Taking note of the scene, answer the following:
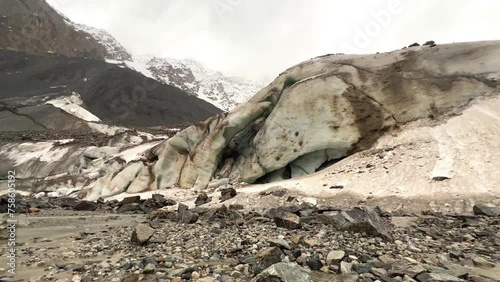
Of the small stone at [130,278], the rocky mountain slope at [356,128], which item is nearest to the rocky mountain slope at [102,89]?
the rocky mountain slope at [356,128]

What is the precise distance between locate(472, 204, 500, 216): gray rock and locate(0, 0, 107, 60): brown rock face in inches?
5805

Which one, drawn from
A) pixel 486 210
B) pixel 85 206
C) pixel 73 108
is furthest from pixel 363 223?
pixel 73 108

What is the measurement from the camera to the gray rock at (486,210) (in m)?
8.84

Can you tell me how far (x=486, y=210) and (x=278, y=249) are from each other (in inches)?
263

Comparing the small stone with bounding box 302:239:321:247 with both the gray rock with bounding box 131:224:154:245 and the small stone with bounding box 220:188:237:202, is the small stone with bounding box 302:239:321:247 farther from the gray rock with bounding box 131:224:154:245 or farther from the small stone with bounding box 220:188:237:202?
the small stone with bounding box 220:188:237:202

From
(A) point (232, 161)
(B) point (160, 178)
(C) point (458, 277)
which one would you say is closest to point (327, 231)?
(C) point (458, 277)

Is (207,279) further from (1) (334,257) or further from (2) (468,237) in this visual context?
(2) (468,237)

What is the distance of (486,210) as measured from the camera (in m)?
8.93

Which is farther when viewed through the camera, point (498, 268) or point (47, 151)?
point (47, 151)

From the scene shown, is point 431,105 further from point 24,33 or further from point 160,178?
point 24,33

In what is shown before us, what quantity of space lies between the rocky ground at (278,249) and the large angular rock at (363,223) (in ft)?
0.07

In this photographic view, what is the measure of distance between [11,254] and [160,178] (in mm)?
14417

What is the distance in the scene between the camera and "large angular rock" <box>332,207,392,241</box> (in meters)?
7.13

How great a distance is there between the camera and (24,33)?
5108 inches
